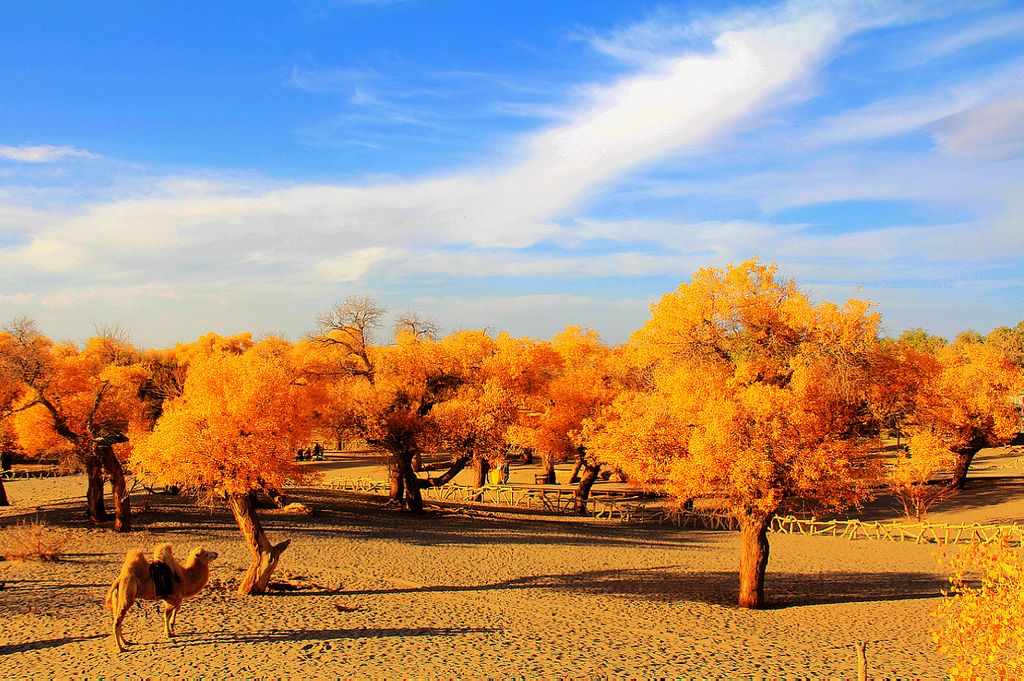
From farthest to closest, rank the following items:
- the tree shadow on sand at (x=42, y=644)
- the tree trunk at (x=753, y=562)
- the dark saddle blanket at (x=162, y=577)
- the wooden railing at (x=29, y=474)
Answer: the wooden railing at (x=29, y=474) < the tree trunk at (x=753, y=562) < the dark saddle blanket at (x=162, y=577) < the tree shadow on sand at (x=42, y=644)

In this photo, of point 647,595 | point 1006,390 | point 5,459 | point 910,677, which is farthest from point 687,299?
point 5,459

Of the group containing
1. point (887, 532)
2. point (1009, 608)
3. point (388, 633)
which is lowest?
point (887, 532)

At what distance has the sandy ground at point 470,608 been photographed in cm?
1349

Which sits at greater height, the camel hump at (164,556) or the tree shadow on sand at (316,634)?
the camel hump at (164,556)

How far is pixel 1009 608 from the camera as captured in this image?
792cm

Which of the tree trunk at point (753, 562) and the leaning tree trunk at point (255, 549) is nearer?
the leaning tree trunk at point (255, 549)

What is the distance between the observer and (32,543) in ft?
70.9

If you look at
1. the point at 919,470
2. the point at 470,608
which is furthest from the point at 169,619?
the point at 919,470

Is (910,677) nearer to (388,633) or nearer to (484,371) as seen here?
(388,633)

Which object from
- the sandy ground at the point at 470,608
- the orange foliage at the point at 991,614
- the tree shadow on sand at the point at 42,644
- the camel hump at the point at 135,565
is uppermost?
the orange foliage at the point at 991,614

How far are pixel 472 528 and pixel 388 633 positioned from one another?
17.8 meters

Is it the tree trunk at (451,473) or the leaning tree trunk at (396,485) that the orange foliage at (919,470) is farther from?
the leaning tree trunk at (396,485)

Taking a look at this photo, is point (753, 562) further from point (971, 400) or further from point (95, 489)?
point (971, 400)

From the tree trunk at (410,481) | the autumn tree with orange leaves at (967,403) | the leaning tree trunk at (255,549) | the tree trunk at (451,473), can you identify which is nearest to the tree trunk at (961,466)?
the autumn tree with orange leaves at (967,403)
